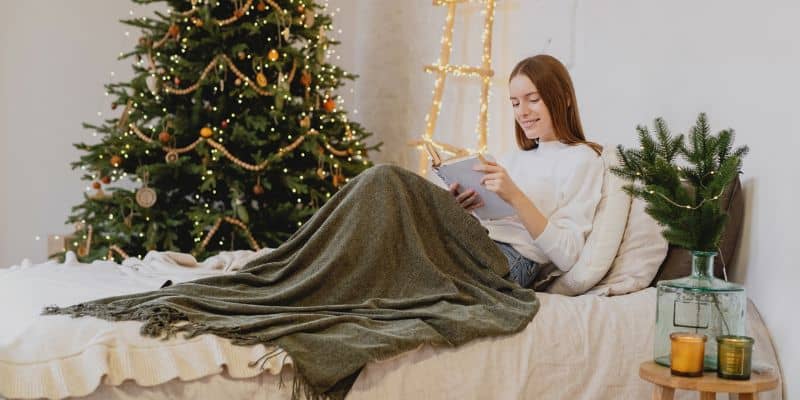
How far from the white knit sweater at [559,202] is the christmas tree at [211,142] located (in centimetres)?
139

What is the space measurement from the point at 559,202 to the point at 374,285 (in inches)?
26.5

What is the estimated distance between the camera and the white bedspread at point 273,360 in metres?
1.70

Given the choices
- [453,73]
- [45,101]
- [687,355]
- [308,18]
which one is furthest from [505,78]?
[687,355]

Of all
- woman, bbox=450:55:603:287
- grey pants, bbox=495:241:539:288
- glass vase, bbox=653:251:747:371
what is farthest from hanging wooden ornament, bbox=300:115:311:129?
glass vase, bbox=653:251:747:371

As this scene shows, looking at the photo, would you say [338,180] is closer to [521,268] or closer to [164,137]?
[164,137]

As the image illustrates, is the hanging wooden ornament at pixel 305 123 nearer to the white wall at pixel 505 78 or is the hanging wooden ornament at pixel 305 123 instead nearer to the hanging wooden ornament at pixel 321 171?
the hanging wooden ornament at pixel 321 171

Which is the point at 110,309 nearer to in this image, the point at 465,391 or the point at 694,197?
the point at 465,391

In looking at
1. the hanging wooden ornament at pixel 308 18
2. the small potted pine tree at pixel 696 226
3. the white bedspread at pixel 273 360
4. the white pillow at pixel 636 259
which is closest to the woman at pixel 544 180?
the white pillow at pixel 636 259

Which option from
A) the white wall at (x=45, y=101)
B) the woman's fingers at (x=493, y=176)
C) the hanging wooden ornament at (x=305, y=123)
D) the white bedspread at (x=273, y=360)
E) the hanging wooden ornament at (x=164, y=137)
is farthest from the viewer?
the white wall at (x=45, y=101)

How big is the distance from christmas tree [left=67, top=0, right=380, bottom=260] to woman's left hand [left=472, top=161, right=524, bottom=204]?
1598mm

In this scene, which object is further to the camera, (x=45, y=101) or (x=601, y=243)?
(x=45, y=101)

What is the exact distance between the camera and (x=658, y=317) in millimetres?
1914

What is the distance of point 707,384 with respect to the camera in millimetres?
1702

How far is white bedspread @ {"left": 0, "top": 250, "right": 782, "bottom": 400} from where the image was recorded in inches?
66.9
